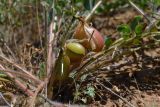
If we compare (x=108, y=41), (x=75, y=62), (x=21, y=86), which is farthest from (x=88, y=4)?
(x=21, y=86)

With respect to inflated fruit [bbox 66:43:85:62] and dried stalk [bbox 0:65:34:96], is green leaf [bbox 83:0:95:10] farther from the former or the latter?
dried stalk [bbox 0:65:34:96]

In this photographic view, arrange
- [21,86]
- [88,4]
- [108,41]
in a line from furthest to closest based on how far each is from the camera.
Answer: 1. [88,4]
2. [108,41]
3. [21,86]

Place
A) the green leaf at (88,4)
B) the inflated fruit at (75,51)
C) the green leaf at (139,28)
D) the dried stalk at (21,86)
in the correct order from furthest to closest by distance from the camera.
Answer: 1. the green leaf at (88,4)
2. the green leaf at (139,28)
3. the inflated fruit at (75,51)
4. the dried stalk at (21,86)

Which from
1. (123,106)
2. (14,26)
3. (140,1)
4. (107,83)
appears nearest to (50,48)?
(107,83)

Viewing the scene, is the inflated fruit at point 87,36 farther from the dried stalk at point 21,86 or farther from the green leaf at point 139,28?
the dried stalk at point 21,86

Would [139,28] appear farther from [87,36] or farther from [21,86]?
[21,86]

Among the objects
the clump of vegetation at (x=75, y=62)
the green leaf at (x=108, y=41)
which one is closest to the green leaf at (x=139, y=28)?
the clump of vegetation at (x=75, y=62)

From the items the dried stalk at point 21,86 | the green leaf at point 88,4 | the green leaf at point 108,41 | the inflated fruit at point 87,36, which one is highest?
the green leaf at point 88,4

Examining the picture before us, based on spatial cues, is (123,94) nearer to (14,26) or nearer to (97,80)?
(97,80)
